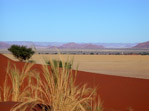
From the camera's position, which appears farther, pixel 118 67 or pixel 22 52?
pixel 118 67

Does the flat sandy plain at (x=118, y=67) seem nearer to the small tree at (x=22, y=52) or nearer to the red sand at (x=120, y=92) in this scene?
the small tree at (x=22, y=52)

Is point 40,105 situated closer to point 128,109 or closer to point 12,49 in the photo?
point 128,109

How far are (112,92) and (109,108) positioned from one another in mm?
2423

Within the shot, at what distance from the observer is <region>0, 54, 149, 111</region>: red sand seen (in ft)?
36.6

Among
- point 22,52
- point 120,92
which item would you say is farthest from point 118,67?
point 120,92

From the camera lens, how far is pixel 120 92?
13234 millimetres

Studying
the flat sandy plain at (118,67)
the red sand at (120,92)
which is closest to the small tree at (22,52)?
the flat sandy plain at (118,67)

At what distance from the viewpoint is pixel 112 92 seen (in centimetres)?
1283

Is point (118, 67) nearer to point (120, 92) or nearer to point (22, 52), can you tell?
point (22, 52)

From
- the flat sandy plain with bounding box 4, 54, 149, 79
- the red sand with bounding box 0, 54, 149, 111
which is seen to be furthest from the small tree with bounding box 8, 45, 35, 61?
the red sand with bounding box 0, 54, 149, 111

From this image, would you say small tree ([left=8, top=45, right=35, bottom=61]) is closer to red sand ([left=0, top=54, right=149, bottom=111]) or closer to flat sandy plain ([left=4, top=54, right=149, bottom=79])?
flat sandy plain ([left=4, top=54, right=149, bottom=79])

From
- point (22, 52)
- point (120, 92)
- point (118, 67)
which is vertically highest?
point (120, 92)

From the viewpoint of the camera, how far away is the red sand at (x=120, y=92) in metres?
11.1

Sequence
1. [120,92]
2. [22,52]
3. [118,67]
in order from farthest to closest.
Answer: [118,67] < [22,52] < [120,92]
